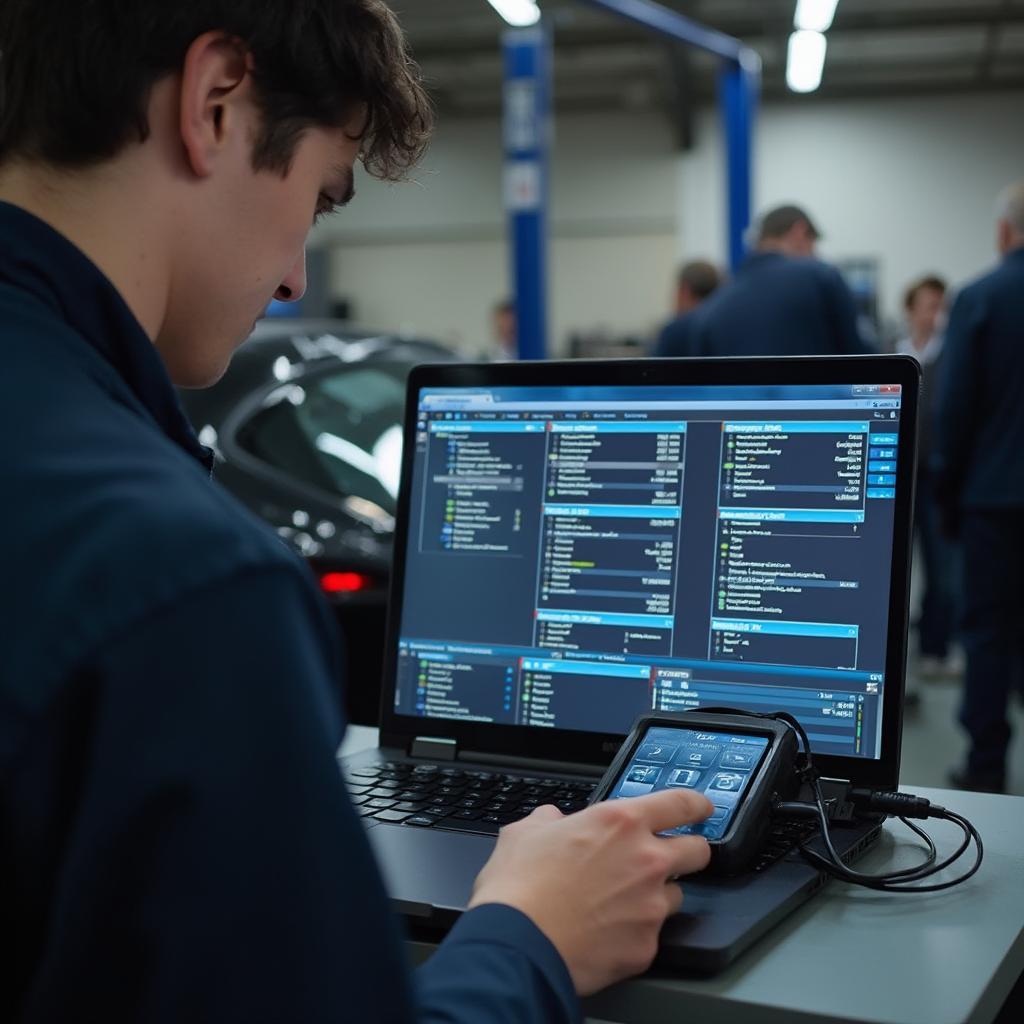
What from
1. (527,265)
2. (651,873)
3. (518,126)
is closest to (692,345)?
(527,265)

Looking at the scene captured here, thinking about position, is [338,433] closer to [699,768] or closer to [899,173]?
[699,768]

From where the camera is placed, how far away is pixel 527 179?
5566 millimetres

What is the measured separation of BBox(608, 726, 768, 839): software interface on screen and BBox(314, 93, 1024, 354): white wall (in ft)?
43.0

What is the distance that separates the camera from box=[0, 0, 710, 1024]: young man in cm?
54

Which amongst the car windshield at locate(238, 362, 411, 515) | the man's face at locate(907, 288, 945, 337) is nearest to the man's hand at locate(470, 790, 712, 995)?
the car windshield at locate(238, 362, 411, 515)

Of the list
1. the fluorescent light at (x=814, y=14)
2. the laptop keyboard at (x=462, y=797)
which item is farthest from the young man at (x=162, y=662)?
the fluorescent light at (x=814, y=14)

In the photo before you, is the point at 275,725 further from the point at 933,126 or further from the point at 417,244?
the point at 417,244

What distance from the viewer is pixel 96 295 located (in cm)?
76

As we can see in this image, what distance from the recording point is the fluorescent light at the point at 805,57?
356 inches

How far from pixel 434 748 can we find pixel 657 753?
33 cm

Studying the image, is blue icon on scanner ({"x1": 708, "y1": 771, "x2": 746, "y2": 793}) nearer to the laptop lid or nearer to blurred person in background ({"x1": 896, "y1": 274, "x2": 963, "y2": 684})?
the laptop lid

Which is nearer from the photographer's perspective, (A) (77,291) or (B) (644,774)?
(A) (77,291)

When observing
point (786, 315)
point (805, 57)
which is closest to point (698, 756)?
point (786, 315)

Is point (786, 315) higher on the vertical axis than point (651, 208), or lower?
lower
